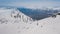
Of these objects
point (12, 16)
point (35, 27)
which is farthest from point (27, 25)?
point (12, 16)

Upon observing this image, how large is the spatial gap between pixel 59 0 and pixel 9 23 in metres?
0.76

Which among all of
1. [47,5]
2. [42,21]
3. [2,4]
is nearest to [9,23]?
[2,4]

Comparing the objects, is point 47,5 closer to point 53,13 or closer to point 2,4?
point 53,13

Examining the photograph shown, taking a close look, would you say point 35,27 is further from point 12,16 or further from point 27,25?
point 12,16

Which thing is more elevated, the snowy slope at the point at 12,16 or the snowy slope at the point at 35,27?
the snowy slope at the point at 12,16

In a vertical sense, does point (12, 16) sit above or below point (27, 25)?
above

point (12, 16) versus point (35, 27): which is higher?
point (12, 16)

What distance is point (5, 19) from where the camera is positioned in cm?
147

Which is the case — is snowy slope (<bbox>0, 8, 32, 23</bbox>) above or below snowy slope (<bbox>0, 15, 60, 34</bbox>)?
above

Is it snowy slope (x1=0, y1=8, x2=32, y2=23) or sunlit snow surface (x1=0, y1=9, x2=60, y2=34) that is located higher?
snowy slope (x1=0, y1=8, x2=32, y2=23)

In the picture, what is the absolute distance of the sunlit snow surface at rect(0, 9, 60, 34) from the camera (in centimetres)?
147

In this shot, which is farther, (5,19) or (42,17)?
(42,17)

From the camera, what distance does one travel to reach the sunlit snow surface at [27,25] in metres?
1.47

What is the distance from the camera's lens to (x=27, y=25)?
1.53 meters
